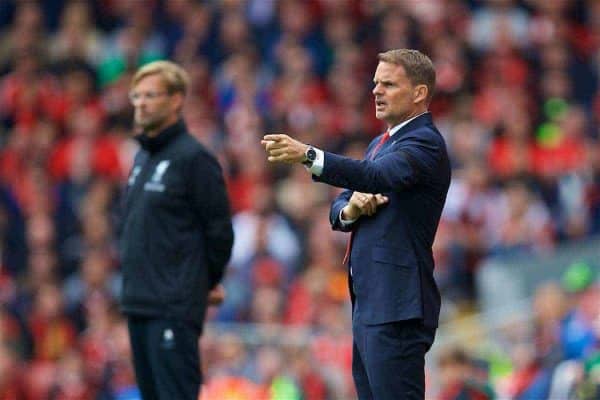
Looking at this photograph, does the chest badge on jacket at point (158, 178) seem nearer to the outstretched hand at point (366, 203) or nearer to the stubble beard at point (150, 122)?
the stubble beard at point (150, 122)

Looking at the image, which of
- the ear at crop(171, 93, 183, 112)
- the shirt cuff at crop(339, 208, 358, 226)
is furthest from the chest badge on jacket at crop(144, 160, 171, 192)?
the shirt cuff at crop(339, 208, 358, 226)

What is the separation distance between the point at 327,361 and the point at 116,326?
1.89m

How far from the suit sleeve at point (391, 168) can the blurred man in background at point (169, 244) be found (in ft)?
5.19

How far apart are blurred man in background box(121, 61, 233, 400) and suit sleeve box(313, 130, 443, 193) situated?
5.19ft

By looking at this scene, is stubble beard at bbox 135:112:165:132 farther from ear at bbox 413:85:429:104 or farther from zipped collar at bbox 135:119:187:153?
ear at bbox 413:85:429:104

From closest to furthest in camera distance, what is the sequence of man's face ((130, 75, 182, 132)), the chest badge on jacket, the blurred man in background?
the blurred man in background, the chest badge on jacket, man's face ((130, 75, 182, 132))

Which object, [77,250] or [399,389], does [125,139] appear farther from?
[399,389]

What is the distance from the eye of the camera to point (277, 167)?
13.0 metres

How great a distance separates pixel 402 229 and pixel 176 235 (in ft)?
5.34

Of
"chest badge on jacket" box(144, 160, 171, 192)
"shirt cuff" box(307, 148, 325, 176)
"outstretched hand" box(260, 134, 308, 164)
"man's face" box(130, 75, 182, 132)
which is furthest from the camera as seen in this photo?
"man's face" box(130, 75, 182, 132)

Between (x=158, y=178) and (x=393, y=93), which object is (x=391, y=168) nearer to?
(x=393, y=93)

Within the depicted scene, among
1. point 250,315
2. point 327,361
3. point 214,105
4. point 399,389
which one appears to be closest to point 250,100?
point 214,105

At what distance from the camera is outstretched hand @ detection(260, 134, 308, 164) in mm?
5570

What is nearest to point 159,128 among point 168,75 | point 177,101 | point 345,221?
point 177,101
